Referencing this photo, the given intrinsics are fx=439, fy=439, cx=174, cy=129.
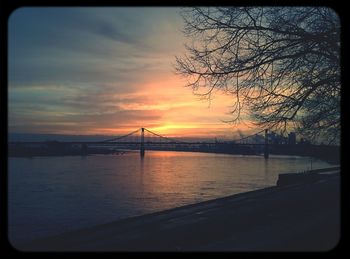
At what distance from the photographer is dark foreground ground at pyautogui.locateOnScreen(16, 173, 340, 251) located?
4.42 m

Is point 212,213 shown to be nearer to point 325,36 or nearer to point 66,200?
point 325,36

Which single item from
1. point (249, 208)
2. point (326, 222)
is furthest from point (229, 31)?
point (326, 222)

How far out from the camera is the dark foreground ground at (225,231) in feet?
14.5

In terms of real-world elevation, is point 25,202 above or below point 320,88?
below

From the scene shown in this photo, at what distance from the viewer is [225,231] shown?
5.36 meters

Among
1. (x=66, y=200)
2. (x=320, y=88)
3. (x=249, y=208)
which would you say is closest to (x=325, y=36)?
(x=320, y=88)

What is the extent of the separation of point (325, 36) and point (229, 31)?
2101mm

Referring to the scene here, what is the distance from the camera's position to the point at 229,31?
28.5 ft
